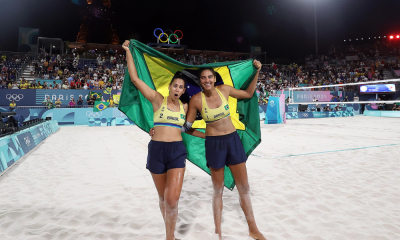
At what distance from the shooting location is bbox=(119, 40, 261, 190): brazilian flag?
2988mm

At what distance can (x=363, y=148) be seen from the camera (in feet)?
23.8

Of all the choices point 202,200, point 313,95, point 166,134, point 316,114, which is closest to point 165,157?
point 166,134

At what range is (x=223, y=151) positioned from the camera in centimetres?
244

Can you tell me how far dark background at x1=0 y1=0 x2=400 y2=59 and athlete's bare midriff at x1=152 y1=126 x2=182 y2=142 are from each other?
34.0 meters

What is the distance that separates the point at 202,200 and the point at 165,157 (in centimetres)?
162

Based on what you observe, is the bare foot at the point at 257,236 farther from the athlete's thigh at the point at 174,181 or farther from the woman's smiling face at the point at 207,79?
the woman's smiling face at the point at 207,79

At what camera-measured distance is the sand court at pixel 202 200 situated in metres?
2.60

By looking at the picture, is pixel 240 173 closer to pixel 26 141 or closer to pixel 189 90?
pixel 189 90

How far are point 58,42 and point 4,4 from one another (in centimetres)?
943

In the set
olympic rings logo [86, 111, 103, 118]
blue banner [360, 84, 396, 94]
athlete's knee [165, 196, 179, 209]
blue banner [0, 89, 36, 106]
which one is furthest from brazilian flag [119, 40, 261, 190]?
blue banner [360, 84, 396, 94]

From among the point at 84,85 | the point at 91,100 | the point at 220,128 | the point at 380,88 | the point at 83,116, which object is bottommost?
the point at 83,116

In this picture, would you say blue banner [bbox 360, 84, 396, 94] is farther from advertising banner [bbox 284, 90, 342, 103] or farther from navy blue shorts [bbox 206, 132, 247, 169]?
navy blue shorts [bbox 206, 132, 247, 169]

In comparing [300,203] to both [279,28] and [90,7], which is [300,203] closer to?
[279,28]

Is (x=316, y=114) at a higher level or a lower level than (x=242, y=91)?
lower
